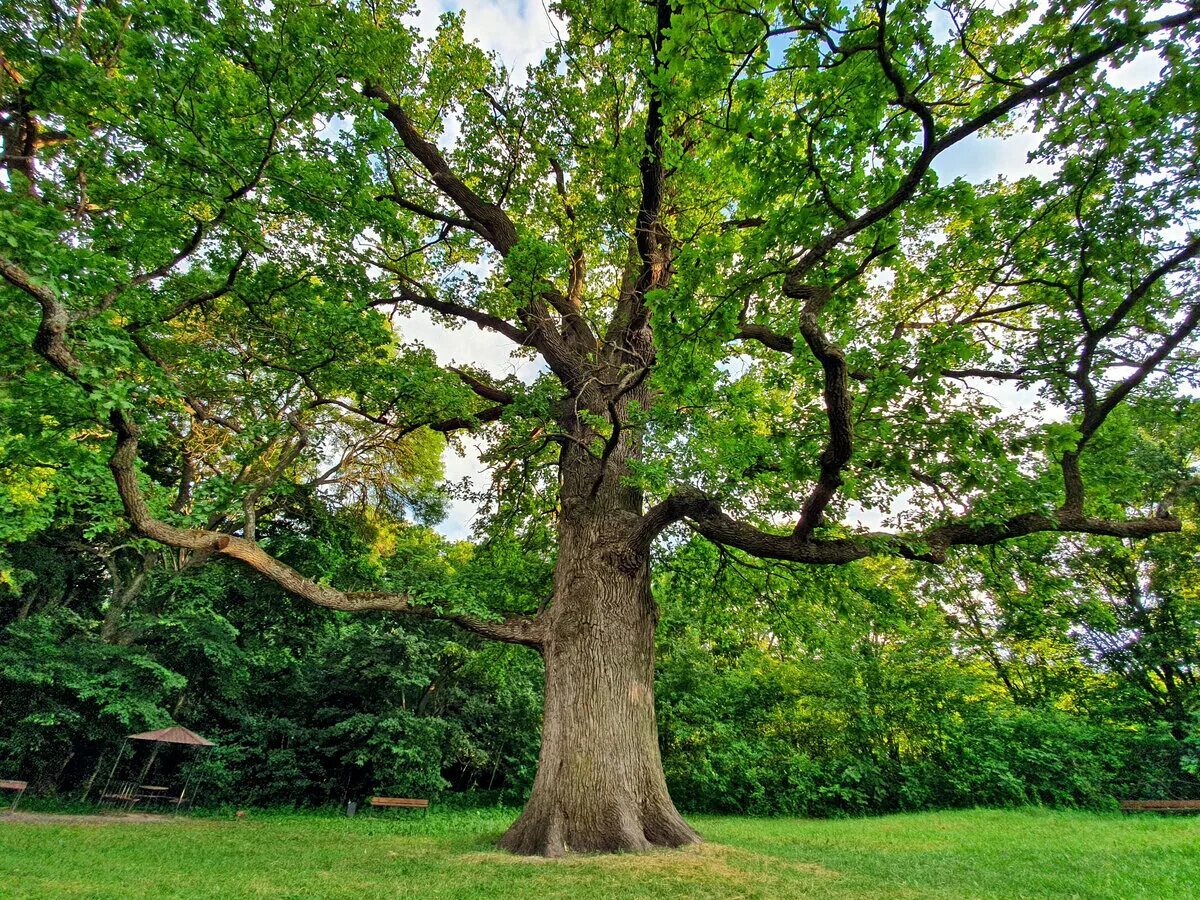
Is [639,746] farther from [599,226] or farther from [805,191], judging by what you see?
[599,226]

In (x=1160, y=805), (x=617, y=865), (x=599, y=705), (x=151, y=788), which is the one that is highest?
(x=599, y=705)

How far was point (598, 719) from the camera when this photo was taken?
6.25 m

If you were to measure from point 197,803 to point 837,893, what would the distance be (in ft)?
48.8

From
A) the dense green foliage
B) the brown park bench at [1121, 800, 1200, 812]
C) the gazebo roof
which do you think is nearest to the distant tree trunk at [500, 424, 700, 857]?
the dense green foliage

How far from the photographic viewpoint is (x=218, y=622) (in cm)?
1318

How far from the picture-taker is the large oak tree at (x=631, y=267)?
4547mm

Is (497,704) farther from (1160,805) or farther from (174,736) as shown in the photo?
(1160,805)

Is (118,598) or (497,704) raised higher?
(118,598)

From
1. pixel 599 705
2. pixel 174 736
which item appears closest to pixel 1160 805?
pixel 599 705

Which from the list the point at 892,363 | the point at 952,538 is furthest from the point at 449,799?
the point at 892,363

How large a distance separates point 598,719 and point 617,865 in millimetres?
1415

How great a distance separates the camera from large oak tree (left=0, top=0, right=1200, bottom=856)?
4547 mm

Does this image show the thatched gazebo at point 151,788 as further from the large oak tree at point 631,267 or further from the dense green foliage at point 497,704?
the large oak tree at point 631,267

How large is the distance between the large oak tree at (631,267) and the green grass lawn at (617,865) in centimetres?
109
